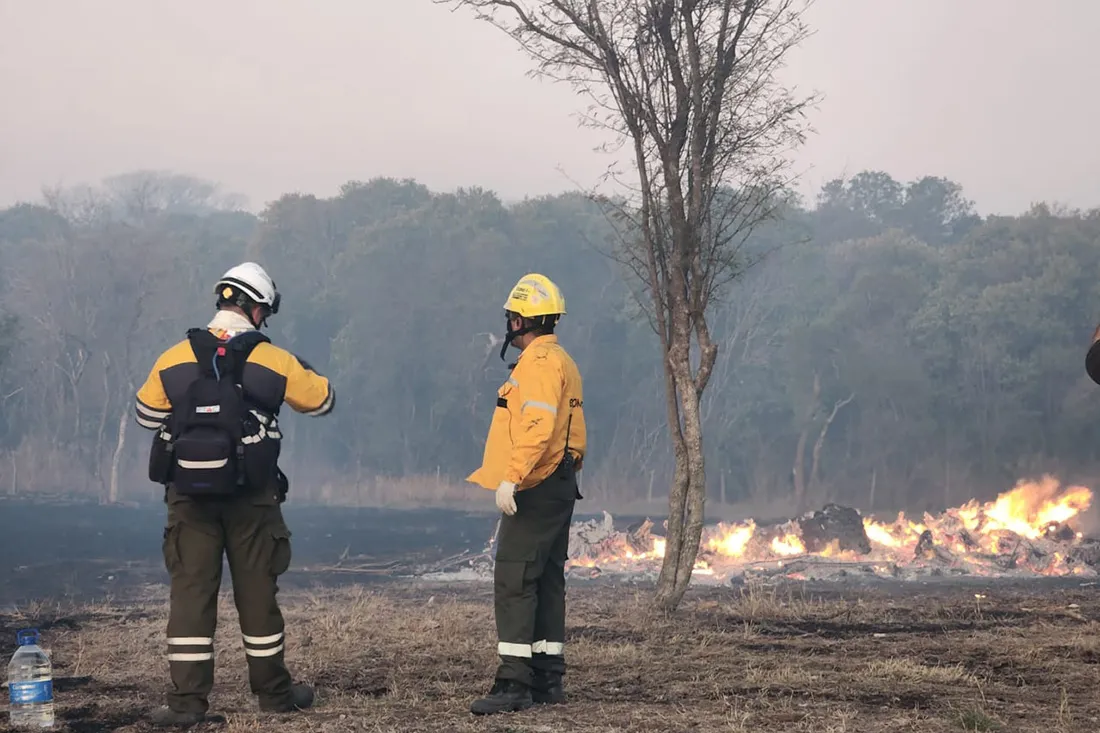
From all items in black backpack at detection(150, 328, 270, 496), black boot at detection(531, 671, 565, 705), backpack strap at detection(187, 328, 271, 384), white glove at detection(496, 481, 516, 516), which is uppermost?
backpack strap at detection(187, 328, 271, 384)

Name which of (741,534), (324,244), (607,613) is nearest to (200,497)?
(607,613)

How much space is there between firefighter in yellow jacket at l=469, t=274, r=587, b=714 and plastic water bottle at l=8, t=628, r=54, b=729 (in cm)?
209

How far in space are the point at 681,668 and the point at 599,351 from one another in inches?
1717

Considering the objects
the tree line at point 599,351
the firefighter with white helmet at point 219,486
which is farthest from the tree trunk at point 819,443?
the firefighter with white helmet at point 219,486

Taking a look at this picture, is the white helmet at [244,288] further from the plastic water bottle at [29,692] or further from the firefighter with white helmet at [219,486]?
the plastic water bottle at [29,692]

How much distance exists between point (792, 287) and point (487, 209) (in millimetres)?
13081

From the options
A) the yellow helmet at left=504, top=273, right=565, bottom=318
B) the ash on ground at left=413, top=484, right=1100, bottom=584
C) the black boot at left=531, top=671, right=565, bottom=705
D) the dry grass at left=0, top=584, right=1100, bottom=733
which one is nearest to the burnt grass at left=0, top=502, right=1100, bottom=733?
the dry grass at left=0, top=584, right=1100, bottom=733

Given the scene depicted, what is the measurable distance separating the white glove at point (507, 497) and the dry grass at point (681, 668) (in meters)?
1.02

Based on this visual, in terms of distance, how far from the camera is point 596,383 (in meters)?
51.2

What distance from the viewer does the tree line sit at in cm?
4372

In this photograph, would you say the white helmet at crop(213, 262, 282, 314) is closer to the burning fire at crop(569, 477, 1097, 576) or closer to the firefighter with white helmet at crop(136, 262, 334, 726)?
the firefighter with white helmet at crop(136, 262, 334, 726)

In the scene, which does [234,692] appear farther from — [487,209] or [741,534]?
[487,209]

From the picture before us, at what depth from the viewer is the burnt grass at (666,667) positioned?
646 cm

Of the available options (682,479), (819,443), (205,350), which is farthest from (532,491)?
(819,443)
